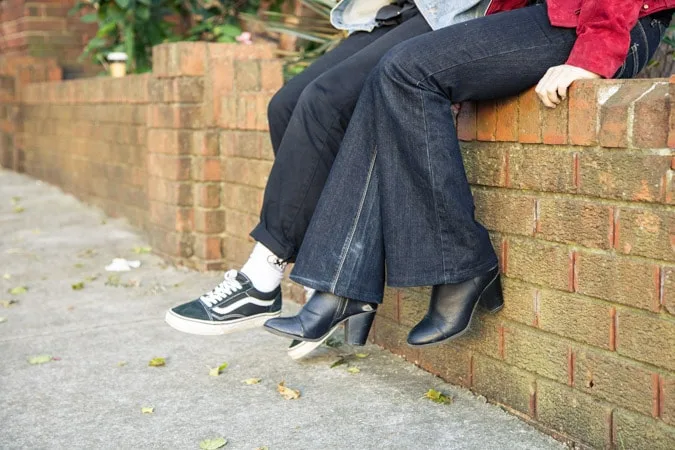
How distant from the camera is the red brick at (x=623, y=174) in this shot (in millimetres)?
2260

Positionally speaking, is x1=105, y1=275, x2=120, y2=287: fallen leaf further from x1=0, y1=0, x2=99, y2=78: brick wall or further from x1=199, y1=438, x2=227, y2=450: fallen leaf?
x1=0, y1=0, x2=99, y2=78: brick wall

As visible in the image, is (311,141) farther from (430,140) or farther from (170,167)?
(170,167)

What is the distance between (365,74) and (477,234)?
2.13 ft

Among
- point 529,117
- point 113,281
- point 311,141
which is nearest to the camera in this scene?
point 529,117

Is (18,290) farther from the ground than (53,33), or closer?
closer

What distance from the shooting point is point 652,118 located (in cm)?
226

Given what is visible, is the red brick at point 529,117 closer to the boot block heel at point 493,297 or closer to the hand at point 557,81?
the hand at point 557,81

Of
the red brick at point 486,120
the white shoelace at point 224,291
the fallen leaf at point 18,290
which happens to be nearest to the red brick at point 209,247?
the fallen leaf at point 18,290

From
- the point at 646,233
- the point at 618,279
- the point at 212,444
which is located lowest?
the point at 212,444

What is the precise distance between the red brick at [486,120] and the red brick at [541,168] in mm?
103

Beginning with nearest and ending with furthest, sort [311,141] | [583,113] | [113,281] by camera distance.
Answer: [583,113] < [311,141] < [113,281]

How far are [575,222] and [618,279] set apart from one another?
21 centimetres

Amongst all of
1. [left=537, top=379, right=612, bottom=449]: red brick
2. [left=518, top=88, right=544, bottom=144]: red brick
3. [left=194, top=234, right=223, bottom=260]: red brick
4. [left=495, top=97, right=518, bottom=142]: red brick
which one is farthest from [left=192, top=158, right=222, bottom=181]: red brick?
[left=537, top=379, right=612, bottom=449]: red brick

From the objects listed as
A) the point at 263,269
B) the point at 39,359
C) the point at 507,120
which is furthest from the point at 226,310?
the point at 507,120
